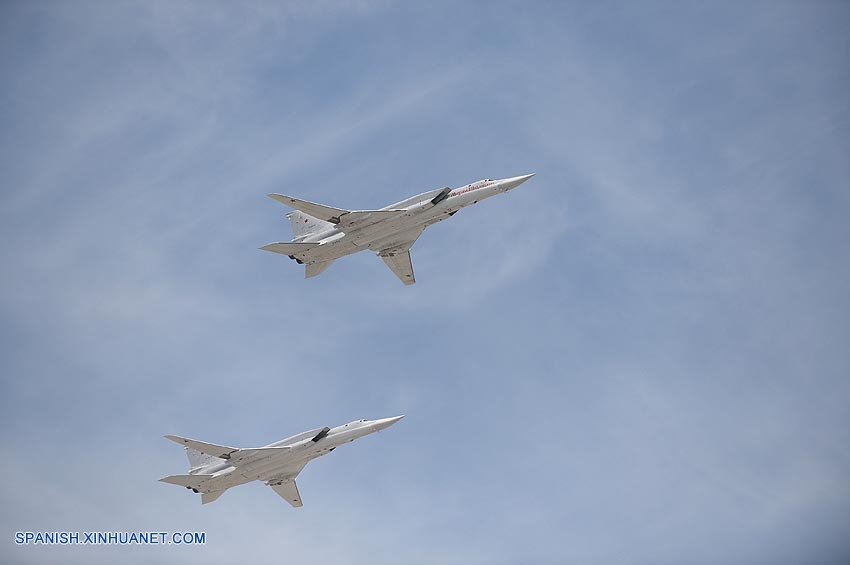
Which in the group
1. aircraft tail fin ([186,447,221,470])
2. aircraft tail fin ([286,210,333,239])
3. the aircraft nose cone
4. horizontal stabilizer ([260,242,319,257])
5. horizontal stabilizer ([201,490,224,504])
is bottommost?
horizontal stabilizer ([201,490,224,504])

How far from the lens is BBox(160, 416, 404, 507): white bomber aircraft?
80750 mm

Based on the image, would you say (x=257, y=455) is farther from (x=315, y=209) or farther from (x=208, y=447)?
(x=315, y=209)

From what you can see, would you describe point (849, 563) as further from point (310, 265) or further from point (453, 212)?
point (310, 265)

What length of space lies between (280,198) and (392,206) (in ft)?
32.1

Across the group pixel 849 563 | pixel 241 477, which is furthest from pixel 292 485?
pixel 849 563

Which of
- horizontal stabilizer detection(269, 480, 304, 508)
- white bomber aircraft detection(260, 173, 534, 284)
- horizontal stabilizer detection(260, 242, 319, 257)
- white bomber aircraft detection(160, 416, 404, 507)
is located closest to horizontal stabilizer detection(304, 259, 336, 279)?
white bomber aircraft detection(260, 173, 534, 284)

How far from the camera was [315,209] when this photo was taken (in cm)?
7862

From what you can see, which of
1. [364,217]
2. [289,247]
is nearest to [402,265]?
[364,217]

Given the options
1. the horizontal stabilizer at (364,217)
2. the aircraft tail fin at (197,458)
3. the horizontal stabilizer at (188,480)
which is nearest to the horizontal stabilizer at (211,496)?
the horizontal stabilizer at (188,480)

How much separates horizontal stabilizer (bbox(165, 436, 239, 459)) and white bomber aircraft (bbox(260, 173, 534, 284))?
1734 cm

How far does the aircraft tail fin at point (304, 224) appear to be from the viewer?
3260 inches

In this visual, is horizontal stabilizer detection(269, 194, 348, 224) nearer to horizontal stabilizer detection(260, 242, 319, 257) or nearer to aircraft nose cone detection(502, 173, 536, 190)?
horizontal stabilizer detection(260, 242, 319, 257)

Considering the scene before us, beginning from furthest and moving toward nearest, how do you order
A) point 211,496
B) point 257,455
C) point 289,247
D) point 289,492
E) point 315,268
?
point 289,492 < point 315,268 < point 211,496 < point 289,247 < point 257,455

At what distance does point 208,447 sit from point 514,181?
35.4 metres
